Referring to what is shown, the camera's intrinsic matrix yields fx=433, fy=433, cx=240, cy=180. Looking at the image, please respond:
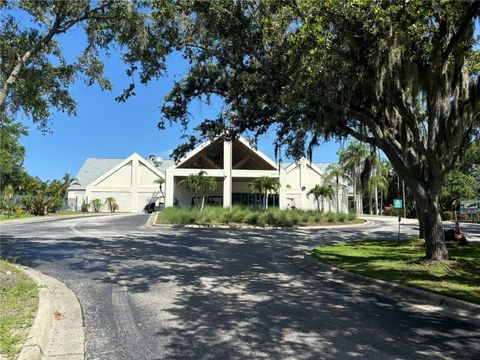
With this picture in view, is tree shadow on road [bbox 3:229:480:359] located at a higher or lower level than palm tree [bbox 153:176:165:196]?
lower

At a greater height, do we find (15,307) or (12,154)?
(12,154)

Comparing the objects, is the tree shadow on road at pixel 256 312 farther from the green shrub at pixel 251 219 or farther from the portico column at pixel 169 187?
the portico column at pixel 169 187

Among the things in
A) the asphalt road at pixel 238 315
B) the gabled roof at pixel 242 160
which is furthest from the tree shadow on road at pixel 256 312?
the gabled roof at pixel 242 160

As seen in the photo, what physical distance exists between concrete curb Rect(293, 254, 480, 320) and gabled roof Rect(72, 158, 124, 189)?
165 ft

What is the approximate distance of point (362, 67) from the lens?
10961 mm

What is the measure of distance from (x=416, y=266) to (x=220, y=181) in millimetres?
32735

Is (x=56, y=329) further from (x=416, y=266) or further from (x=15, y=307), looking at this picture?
(x=416, y=266)

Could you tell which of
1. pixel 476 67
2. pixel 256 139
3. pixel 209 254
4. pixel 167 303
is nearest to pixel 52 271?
pixel 167 303

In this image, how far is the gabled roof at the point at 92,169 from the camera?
57537mm

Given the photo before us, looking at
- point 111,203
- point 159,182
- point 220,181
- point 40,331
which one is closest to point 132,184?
point 111,203

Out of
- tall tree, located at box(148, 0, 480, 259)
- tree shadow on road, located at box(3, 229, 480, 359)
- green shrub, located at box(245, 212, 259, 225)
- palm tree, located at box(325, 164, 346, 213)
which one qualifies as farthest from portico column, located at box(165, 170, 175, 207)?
tree shadow on road, located at box(3, 229, 480, 359)

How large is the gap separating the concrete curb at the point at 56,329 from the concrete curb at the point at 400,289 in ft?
19.0

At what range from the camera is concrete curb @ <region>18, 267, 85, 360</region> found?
4656 mm

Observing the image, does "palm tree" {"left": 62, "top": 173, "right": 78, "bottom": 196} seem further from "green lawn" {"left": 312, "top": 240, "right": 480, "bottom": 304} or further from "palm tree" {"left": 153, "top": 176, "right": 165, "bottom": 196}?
"green lawn" {"left": 312, "top": 240, "right": 480, "bottom": 304}
